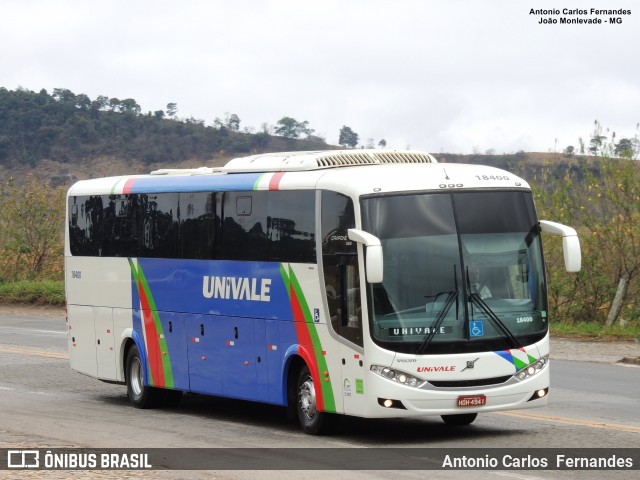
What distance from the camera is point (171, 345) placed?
18.3 m

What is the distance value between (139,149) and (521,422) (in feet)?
306

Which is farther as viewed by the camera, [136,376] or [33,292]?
[33,292]

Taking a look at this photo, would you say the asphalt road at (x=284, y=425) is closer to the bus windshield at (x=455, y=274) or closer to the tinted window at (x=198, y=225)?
the bus windshield at (x=455, y=274)

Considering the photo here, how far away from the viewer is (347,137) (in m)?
116

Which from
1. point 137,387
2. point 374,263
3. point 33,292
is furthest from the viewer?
point 33,292

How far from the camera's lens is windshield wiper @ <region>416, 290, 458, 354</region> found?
45.7 feet

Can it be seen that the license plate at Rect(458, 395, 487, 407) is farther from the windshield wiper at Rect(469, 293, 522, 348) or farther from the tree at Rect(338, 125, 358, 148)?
the tree at Rect(338, 125, 358, 148)

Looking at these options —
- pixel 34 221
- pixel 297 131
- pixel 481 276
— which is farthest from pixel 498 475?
pixel 297 131

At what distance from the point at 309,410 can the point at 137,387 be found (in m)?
4.94

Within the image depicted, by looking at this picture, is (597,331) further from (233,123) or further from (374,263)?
(233,123)

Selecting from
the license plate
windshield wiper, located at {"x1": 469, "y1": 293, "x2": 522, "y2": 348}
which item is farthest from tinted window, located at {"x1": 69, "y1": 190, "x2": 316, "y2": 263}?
the license plate

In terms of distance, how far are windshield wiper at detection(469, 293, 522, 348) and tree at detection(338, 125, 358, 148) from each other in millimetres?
99302

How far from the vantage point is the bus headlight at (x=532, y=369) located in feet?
47.3

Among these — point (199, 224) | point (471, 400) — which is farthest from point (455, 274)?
point (199, 224)
